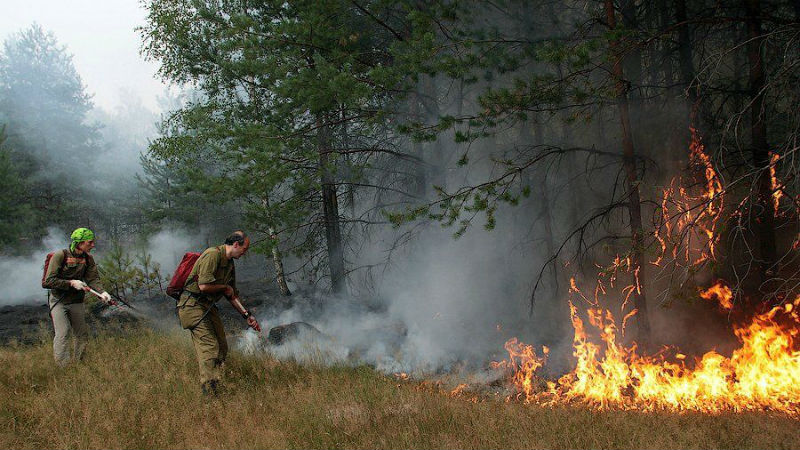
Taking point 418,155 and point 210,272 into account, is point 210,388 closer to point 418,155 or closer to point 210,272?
point 210,272

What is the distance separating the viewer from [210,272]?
5.73 m

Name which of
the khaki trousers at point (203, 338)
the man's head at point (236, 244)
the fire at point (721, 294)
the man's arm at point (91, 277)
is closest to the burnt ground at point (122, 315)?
the man's arm at point (91, 277)

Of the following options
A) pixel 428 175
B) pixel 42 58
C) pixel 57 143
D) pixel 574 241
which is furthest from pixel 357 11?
pixel 42 58

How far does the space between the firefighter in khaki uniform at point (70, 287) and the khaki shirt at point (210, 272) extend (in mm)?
1466

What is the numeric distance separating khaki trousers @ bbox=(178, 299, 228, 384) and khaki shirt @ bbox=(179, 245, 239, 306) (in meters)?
0.12

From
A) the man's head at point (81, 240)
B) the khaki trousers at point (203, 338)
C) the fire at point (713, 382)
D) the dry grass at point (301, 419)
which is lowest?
the fire at point (713, 382)

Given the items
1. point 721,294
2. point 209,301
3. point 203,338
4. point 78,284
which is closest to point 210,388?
point 203,338

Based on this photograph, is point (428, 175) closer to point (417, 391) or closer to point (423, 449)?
point (417, 391)

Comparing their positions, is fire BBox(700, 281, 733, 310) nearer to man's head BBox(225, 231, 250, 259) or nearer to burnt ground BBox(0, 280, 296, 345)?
man's head BBox(225, 231, 250, 259)

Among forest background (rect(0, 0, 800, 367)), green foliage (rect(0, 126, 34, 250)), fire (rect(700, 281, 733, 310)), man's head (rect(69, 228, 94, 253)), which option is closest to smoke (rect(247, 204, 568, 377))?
forest background (rect(0, 0, 800, 367))

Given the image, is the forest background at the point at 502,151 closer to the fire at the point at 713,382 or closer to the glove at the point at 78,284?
the fire at the point at 713,382

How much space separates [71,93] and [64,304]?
106 ft

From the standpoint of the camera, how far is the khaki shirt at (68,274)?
6.62 meters

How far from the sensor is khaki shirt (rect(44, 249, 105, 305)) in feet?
21.7
